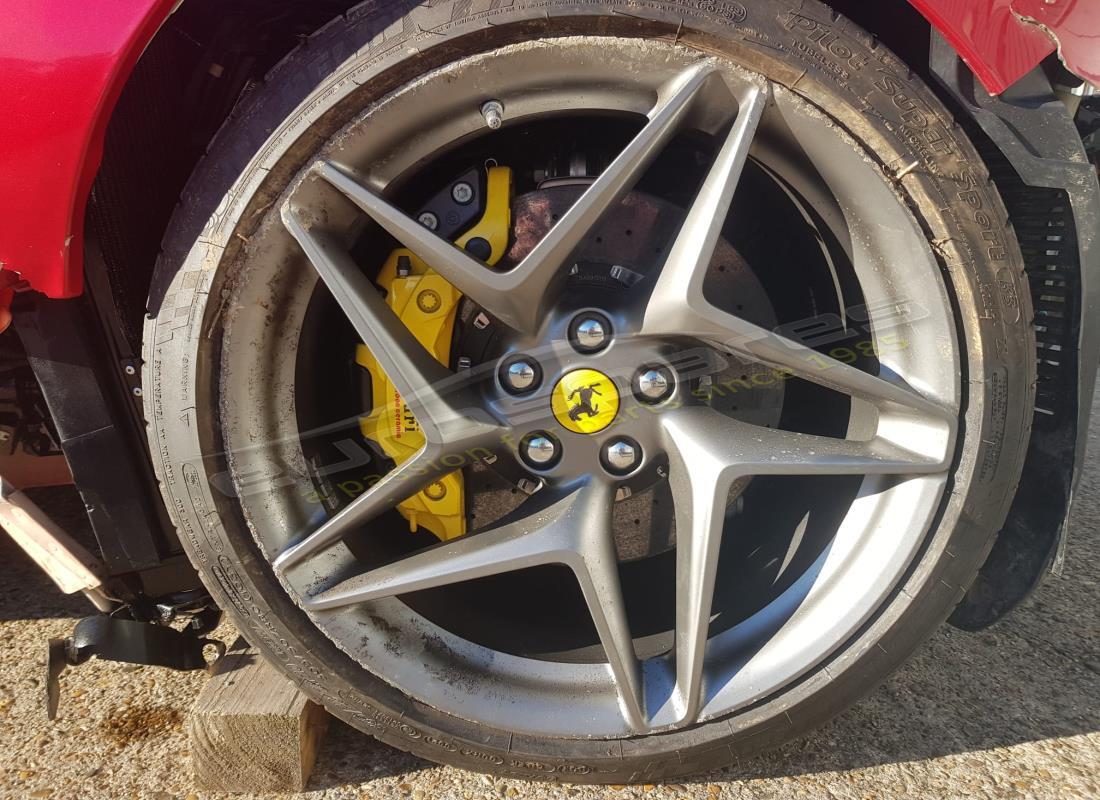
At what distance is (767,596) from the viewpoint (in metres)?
1.51

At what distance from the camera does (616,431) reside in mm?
1357

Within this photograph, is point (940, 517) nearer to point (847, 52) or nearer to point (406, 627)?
point (847, 52)

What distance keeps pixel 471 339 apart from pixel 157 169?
0.74 m

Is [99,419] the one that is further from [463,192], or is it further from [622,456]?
[622,456]

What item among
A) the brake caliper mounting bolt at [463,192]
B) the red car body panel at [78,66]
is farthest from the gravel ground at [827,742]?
the brake caliper mounting bolt at [463,192]

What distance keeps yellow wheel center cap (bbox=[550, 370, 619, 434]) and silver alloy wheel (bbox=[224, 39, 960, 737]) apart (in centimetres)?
3

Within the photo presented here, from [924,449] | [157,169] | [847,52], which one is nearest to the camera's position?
[847,52]

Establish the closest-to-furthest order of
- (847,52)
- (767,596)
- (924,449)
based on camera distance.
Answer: (847,52) → (924,449) → (767,596)

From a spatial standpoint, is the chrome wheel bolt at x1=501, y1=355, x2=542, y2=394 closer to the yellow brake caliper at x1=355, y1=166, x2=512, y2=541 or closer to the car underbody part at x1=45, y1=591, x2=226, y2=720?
the yellow brake caliper at x1=355, y1=166, x2=512, y2=541

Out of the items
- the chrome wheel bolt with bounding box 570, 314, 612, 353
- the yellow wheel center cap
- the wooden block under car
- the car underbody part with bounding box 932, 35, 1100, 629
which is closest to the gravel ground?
the wooden block under car

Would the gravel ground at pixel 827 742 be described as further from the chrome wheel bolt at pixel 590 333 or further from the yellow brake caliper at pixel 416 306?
the chrome wheel bolt at pixel 590 333

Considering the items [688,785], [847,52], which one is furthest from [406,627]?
[847,52]

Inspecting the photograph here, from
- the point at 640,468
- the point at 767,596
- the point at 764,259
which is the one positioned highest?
the point at 764,259

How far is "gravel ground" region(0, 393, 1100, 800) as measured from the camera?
1.46 metres
